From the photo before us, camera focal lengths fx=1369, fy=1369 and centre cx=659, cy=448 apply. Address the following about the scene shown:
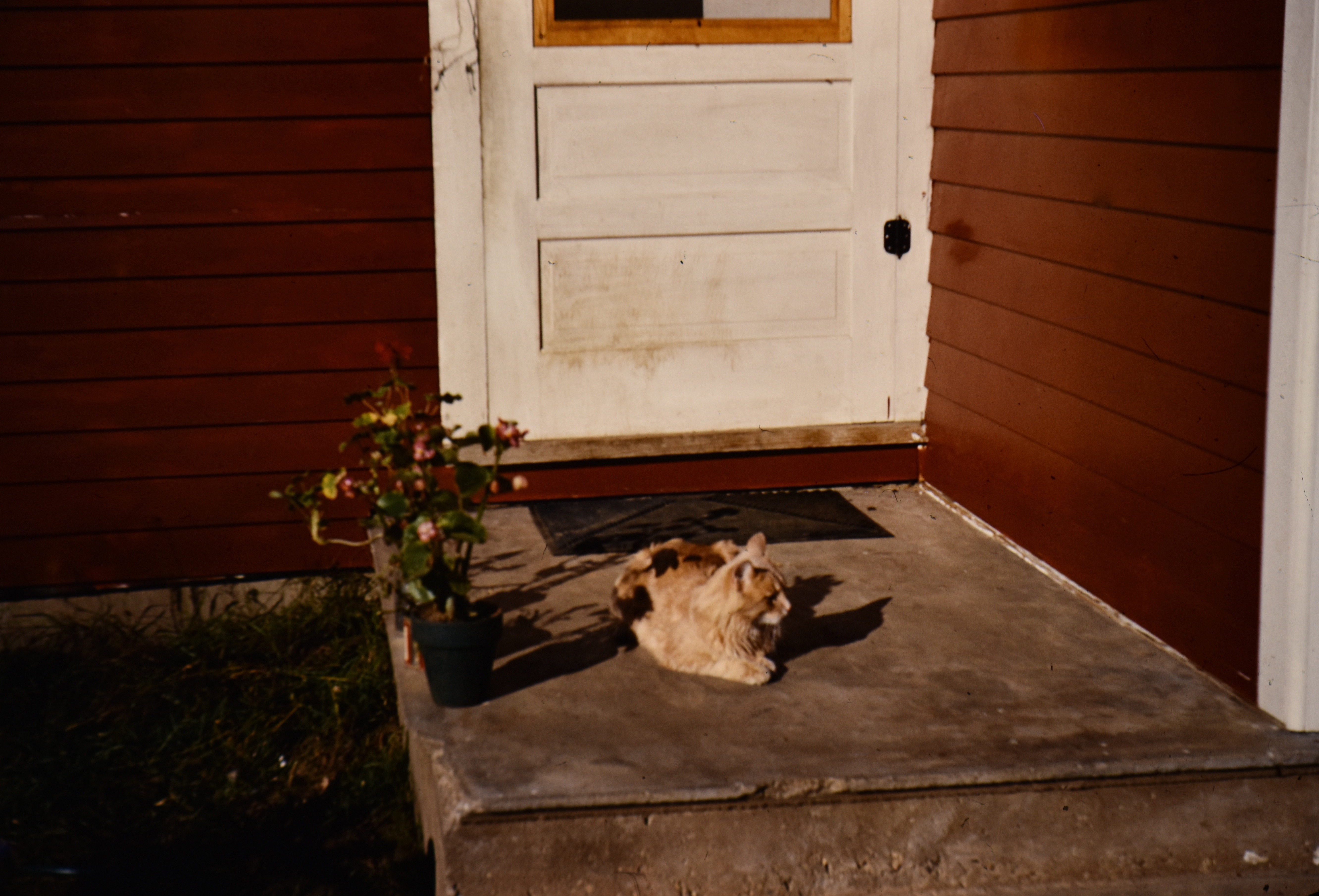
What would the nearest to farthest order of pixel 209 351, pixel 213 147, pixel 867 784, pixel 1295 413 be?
pixel 867 784, pixel 1295 413, pixel 213 147, pixel 209 351

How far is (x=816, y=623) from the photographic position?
3736 millimetres

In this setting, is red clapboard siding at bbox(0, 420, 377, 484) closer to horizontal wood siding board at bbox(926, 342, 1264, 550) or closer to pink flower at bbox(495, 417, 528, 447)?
pink flower at bbox(495, 417, 528, 447)

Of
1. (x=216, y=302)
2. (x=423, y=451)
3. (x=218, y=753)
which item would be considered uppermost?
(x=216, y=302)

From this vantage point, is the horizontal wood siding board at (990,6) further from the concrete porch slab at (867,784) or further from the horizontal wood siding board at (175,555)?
the horizontal wood siding board at (175,555)

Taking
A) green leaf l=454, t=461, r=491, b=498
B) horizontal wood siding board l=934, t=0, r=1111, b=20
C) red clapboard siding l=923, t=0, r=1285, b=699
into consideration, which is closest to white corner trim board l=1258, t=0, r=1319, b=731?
red clapboard siding l=923, t=0, r=1285, b=699

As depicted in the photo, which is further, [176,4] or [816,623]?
[176,4]

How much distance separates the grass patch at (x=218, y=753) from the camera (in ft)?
11.4

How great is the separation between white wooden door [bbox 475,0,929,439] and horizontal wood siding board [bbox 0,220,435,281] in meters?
0.29

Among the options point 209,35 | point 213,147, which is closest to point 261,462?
point 213,147

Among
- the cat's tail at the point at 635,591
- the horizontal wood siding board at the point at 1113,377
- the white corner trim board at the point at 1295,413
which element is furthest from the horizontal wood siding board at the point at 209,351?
the white corner trim board at the point at 1295,413

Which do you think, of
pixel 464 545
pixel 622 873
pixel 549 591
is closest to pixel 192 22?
pixel 464 545

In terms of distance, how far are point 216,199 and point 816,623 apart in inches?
91.5

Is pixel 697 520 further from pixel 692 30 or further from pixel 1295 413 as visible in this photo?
pixel 1295 413

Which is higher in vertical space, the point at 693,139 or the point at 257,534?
the point at 693,139
